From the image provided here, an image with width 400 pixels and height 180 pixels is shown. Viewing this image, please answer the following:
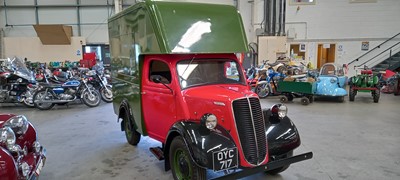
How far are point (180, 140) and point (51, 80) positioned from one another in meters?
7.48

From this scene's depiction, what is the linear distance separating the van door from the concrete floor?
20.0 inches

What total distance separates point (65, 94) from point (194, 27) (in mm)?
5782

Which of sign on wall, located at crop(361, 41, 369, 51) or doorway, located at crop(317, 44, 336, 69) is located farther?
doorway, located at crop(317, 44, 336, 69)

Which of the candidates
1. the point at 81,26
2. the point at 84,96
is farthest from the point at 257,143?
the point at 81,26

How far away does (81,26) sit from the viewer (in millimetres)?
14766

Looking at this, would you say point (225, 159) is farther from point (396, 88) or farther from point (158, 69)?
point (396, 88)

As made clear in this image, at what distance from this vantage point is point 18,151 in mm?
2352

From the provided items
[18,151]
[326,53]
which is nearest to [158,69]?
[18,151]

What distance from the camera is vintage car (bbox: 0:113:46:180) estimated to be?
207 cm

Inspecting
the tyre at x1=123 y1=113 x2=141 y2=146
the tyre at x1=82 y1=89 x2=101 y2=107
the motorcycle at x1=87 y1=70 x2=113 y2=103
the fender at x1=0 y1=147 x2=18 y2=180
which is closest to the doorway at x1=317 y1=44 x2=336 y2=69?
the motorcycle at x1=87 y1=70 x2=113 y2=103

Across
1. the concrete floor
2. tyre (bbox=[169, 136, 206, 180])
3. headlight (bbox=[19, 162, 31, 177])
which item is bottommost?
the concrete floor

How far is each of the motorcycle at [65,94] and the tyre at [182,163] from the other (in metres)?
5.53

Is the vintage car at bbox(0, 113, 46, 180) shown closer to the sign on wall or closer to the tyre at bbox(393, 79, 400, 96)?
the tyre at bbox(393, 79, 400, 96)

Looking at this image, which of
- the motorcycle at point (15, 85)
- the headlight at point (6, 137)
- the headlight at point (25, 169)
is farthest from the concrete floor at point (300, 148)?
the headlight at point (6, 137)
